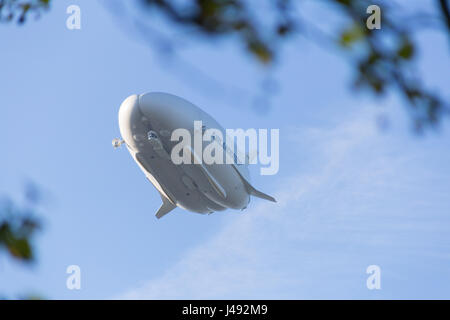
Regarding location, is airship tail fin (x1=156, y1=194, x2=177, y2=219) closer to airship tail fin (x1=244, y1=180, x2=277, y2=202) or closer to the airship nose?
airship tail fin (x1=244, y1=180, x2=277, y2=202)

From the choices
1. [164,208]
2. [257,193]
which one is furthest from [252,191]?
[164,208]

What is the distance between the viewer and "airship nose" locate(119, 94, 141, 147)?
3052cm

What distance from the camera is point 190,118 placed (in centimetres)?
3041

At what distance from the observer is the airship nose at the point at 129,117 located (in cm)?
3052

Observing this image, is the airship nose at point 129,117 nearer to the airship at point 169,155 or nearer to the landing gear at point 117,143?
the airship at point 169,155

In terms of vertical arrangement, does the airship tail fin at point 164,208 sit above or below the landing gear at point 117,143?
below

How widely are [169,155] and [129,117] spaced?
278cm

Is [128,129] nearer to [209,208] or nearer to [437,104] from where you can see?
[209,208]

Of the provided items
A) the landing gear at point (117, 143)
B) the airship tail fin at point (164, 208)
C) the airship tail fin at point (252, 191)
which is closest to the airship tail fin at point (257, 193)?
the airship tail fin at point (252, 191)

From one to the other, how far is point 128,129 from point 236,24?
26.6m

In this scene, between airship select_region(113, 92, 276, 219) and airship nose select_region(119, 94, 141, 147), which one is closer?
airship select_region(113, 92, 276, 219)

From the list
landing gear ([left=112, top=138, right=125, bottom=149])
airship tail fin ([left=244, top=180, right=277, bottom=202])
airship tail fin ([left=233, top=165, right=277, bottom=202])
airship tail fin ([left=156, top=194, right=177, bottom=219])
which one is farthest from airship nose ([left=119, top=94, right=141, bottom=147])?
airship tail fin ([left=156, top=194, right=177, bottom=219])
